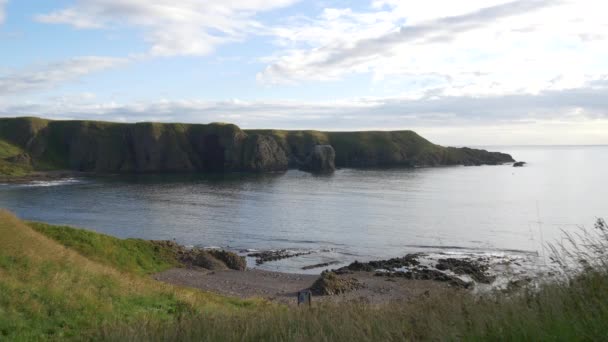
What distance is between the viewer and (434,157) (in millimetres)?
185875

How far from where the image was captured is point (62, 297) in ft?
51.2

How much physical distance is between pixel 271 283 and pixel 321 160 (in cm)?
12544

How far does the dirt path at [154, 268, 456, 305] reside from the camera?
33.2 metres

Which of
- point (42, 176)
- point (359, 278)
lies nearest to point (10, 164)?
point (42, 176)

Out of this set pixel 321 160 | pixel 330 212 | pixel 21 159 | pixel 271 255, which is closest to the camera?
pixel 271 255

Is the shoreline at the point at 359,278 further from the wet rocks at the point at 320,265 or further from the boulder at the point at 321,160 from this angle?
the boulder at the point at 321,160

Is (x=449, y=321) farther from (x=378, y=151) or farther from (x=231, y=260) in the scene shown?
(x=378, y=151)

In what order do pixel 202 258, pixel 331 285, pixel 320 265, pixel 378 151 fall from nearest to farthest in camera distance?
pixel 331 285 < pixel 202 258 < pixel 320 265 < pixel 378 151

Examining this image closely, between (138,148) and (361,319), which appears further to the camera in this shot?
(138,148)

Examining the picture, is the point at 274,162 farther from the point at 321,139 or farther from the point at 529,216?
the point at 529,216

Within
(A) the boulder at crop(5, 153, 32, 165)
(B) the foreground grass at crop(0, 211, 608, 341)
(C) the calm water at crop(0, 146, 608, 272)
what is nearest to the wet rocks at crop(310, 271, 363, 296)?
(C) the calm water at crop(0, 146, 608, 272)

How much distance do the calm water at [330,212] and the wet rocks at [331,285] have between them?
28.2 feet

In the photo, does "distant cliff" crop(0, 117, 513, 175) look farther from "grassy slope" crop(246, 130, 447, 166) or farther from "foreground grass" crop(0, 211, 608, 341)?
"foreground grass" crop(0, 211, 608, 341)

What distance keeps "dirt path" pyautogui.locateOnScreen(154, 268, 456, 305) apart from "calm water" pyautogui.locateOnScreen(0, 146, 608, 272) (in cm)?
510
